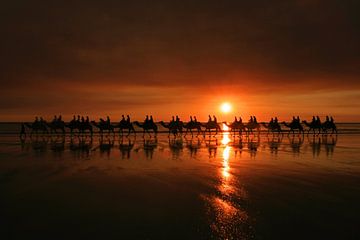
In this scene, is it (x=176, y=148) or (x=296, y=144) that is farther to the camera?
(x=296, y=144)

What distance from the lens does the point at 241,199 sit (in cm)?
859

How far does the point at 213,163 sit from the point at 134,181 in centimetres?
543

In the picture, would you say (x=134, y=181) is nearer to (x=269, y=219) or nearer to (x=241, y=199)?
(x=241, y=199)

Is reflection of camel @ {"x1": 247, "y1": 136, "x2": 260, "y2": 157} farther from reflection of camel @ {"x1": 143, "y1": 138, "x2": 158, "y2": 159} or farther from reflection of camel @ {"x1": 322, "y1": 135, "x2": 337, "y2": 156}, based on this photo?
reflection of camel @ {"x1": 143, "y1": 138, "x2": 158, "y2": 159}

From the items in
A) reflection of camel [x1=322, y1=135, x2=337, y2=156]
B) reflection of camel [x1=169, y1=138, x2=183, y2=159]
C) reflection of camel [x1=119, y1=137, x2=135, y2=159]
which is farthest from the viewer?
reflection of camel [x1=322, y1=135, x2=337, y2=156]

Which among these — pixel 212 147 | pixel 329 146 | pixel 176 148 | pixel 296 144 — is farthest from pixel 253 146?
pixel 176 148

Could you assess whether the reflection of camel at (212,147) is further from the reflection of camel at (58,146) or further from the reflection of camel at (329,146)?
the reflection of camel at (58,146)

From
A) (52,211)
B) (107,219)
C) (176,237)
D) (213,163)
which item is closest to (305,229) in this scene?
(176,237)

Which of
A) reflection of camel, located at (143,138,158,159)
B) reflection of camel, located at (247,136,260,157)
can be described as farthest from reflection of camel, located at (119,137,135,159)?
reflection of camel, located at (247,136,260,157)

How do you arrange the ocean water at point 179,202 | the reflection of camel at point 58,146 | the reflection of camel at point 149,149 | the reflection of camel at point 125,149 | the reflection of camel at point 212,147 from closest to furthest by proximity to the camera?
the ocean water at point 179,202
the reflection of camel at point 125,149
the reflection of camel at point 149,149
the reflection of camel at point 212,147
the reflection of camel at point 58,146

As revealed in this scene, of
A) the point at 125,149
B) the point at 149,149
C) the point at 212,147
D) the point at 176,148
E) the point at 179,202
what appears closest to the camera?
the point at 179,202

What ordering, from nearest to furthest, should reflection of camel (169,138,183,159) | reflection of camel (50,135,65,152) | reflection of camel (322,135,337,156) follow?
1. reflection of camel (169,138,183,159)
2. reflection of camel (322,135,337,156)
3. reflection of camel (50,135,65,152)

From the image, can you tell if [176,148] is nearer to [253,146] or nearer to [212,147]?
[212,147]

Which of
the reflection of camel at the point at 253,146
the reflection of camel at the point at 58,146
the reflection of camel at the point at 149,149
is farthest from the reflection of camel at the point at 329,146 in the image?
the reflection of camel at the point at 58,146
